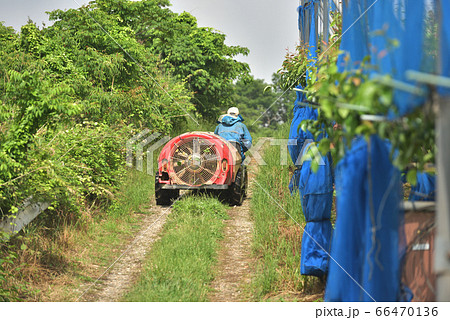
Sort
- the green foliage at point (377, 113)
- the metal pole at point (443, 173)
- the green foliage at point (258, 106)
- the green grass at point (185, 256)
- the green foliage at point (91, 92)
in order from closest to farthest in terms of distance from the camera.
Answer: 1. the metal pole at point (443, 173)
2. the green foliage at point (377, 113)
3. the green foliage at point (91, 92)
4. the green grass at point (185, 256)
5. the green foliage at point (258, 106)

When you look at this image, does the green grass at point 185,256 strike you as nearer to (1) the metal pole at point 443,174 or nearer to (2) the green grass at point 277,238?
(2) the green grass at point 277,238

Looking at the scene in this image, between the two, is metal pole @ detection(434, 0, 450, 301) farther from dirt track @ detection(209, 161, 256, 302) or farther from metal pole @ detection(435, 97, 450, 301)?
dirt track @ detection(209, 161, 256, 302)

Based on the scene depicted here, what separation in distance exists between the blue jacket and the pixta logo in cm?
164

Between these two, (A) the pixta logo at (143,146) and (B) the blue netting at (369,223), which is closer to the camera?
(B) the blue netting at (369,223)

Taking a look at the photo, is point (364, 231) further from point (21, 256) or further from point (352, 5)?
point (21, 256)

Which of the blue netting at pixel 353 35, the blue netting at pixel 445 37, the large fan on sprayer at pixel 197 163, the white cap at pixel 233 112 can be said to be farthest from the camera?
the white cap at pixel 233 112

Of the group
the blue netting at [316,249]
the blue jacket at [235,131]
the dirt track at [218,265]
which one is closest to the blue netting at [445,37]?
the blue netting at [316,249]

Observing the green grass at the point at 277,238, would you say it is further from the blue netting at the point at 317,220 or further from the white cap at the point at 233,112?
the white cap at the point at 233,112

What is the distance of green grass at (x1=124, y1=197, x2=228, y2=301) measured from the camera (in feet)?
17.7

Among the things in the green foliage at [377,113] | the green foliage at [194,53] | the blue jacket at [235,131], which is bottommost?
the green foliage at [377,113]

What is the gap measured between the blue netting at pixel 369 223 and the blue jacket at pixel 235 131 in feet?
21.4

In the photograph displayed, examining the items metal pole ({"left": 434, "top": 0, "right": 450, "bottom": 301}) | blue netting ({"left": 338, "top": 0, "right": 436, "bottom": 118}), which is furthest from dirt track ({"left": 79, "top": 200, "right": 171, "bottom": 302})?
metal pole ({"left": 434, "top": 0, "right": 450, "bottom": 301})

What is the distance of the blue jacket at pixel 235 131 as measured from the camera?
981cm

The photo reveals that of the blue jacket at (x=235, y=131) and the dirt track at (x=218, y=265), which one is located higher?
the blue jacket at (x=235, y=131)
